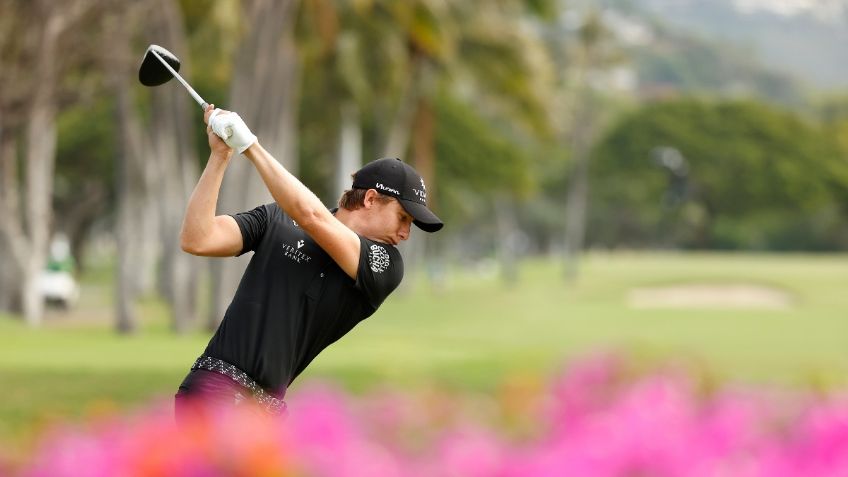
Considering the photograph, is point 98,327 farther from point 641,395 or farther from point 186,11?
point 641,395

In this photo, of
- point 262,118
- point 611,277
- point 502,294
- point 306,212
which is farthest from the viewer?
point 611,277

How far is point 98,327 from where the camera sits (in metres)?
27.1

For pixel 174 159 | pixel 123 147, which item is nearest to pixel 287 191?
pixel 123 147

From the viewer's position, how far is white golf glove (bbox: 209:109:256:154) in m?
3.87

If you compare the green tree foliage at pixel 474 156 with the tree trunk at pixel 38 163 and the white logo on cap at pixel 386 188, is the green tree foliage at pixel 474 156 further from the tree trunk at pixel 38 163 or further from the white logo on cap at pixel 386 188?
the white logo on cap at pixel 386 188

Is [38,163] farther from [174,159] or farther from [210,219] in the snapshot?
[210,219]

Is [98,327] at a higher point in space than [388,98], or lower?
lower

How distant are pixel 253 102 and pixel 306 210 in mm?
16134

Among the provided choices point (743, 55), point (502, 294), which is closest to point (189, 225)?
point (502, 294)

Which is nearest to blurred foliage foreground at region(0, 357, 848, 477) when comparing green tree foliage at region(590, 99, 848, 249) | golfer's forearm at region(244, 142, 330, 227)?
golfer's forearm at region(244, 142, 330, 227)

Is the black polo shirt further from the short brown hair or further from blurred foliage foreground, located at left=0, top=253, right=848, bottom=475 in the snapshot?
blurred foliage foreground, located at left=0, top=253, right=848, bottom=475

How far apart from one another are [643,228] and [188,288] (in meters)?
66.0

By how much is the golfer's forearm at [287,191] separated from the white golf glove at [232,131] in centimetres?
5

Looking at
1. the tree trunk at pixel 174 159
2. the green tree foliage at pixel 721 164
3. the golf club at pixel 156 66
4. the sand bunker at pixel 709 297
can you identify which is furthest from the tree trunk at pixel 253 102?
the green tree foliage at pixel 721 164
